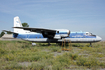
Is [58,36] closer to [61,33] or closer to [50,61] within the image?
[61,33]

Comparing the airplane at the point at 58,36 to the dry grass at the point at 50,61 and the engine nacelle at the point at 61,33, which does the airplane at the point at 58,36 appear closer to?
the engine nacelle at the point at 61,33

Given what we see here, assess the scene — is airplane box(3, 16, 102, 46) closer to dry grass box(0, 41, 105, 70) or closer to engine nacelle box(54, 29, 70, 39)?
engine nacelle box(54, 29, 70, 39)

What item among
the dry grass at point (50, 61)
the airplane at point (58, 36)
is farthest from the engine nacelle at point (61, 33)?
the dry grass at point (50, 61)

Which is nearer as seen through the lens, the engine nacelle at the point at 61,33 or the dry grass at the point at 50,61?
the dry grass at the point at 50,61

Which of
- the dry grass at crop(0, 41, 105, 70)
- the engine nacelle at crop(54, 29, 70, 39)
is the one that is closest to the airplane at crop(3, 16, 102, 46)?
the engine nacelle at crop(54, 29, 70, 39)

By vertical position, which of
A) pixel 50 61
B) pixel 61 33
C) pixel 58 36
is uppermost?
pixel 61 33

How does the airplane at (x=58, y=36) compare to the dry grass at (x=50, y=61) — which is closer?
the dry grass at (x=50, y=61)

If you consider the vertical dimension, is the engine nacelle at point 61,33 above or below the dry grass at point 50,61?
above

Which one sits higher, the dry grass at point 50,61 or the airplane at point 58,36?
the airplane at point 58,36

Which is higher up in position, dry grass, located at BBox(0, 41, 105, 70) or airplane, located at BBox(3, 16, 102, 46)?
airplane, located at BBox(3, 16, 102, 46)

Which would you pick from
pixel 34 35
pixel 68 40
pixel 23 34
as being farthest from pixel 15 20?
pixel 68 40

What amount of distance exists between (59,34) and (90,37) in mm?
6091

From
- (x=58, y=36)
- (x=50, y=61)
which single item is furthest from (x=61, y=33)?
(x=50, y=61)

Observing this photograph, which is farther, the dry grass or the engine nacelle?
the engine nacelle
